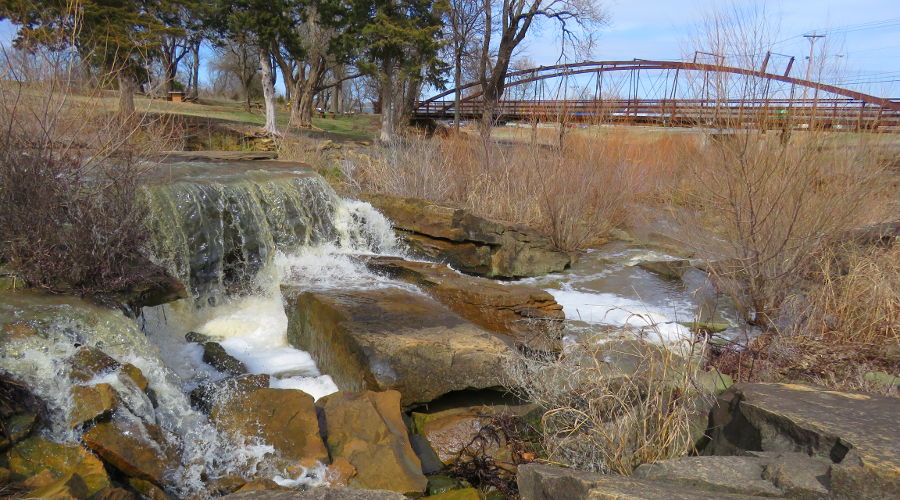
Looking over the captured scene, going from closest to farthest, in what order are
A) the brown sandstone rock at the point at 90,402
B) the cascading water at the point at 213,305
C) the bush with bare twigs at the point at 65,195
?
the brown sandstone rock at the point at 90,402, the cascading water at the point at 213,305, the bush with bare twigs at the point at 65,195

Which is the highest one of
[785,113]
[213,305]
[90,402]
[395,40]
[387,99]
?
[395,40]

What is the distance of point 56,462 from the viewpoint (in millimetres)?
3168

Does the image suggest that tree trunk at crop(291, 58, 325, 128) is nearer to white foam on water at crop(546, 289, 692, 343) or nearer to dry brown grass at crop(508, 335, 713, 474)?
white foam on water at crop(546, 289, 692, 343)

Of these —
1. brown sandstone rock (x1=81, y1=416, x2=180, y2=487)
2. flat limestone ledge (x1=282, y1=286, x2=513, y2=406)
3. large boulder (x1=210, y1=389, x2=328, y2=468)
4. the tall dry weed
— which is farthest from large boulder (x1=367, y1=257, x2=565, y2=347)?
brown sandstone rock (x1=81, y1=416, x2=180, y2=487)

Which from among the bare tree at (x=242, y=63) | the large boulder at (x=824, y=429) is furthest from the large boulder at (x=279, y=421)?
the bare tree at (x=242, y=63)

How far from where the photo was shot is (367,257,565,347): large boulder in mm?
5953

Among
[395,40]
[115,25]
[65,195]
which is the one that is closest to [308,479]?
[65,195]

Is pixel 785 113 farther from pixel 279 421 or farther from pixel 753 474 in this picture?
pixel 279 421

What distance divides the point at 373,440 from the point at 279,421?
0.65 m

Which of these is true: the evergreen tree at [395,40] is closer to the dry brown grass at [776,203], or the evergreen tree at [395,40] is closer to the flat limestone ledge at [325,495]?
the dry brown grass at [776,203]

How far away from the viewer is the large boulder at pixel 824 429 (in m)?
2.38

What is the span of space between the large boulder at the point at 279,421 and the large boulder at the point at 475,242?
15.4ft

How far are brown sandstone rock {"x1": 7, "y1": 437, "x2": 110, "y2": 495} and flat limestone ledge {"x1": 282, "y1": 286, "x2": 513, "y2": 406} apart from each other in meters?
1.85

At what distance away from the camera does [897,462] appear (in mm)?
2398
